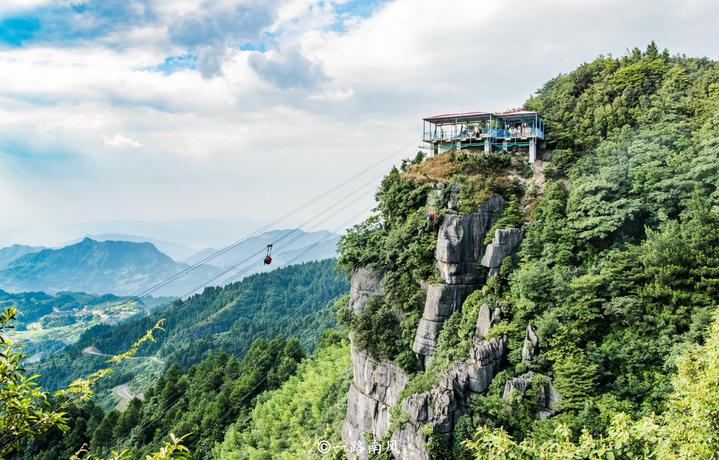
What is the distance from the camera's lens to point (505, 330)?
68.4 ft

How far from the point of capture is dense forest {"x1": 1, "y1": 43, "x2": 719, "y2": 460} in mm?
17094

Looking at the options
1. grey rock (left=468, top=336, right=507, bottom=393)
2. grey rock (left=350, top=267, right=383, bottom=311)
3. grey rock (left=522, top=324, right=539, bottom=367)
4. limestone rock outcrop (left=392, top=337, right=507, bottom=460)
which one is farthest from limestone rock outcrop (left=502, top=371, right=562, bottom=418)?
grey rock (left=350, top=267, right=383, bottom=311)

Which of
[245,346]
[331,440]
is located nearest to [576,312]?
[331,440]

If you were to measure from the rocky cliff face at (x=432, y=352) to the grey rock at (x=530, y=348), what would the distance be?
984 millimetres

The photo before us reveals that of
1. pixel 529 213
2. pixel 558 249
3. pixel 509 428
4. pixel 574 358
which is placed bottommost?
pixel 509 428

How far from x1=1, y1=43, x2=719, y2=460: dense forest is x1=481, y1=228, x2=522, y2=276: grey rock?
0.50 m

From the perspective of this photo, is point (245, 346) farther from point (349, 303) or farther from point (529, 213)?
point (529, 213)

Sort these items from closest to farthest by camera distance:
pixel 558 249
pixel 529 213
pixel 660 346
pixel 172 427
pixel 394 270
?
1. pixel 660 346
2. pixel 558 249
3. pixel 529 213
4. pixel 394 270
5. pixel 172 427

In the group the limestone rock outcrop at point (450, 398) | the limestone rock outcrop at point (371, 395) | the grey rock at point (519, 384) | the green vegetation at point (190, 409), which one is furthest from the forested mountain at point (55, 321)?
the grey rock at point (519, 384)

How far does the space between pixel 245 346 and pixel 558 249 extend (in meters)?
80.5

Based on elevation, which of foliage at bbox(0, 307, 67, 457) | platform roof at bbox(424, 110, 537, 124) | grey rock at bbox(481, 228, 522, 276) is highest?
platform roof at bbox(424, 110, 537, 124)

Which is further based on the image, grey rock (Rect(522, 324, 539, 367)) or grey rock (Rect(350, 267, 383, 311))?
grey rock (Rect(350, 267, 383, 311))

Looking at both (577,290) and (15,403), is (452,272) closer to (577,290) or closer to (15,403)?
(577,290)

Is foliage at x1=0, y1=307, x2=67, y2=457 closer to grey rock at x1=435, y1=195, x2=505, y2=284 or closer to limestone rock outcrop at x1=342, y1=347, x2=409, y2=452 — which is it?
limestone rock outcrop at x1=342, y1=347, x2=409, y2=452
